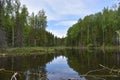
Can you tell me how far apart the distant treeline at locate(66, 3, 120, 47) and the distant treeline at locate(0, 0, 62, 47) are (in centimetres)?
2893

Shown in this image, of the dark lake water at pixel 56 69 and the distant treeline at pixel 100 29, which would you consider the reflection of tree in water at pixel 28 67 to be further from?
the distant treeline at pixel 100 29

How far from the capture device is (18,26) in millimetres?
75562

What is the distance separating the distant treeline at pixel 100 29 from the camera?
319ft

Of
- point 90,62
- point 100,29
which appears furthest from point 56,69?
point 100,29

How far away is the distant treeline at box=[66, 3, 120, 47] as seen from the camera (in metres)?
97.3

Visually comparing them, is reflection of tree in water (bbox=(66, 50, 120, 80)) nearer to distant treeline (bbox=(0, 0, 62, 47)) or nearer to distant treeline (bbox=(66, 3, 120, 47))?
distant treeline (bbox=(0, 0, 62, 47))

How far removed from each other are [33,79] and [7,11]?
58646mm

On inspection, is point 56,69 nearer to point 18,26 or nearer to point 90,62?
point 90,62

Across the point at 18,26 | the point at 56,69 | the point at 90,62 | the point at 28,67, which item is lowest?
the point at 56,69

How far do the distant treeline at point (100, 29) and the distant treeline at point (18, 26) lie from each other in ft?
94.9

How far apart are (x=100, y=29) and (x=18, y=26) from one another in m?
50.6

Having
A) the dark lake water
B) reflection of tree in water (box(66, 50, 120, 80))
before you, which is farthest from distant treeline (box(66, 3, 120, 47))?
the dark lake water

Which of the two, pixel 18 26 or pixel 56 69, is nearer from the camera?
pixel 56 69

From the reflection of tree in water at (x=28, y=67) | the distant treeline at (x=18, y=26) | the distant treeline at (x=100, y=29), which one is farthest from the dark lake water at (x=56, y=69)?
the distant treeline at (x=100, y=29)
